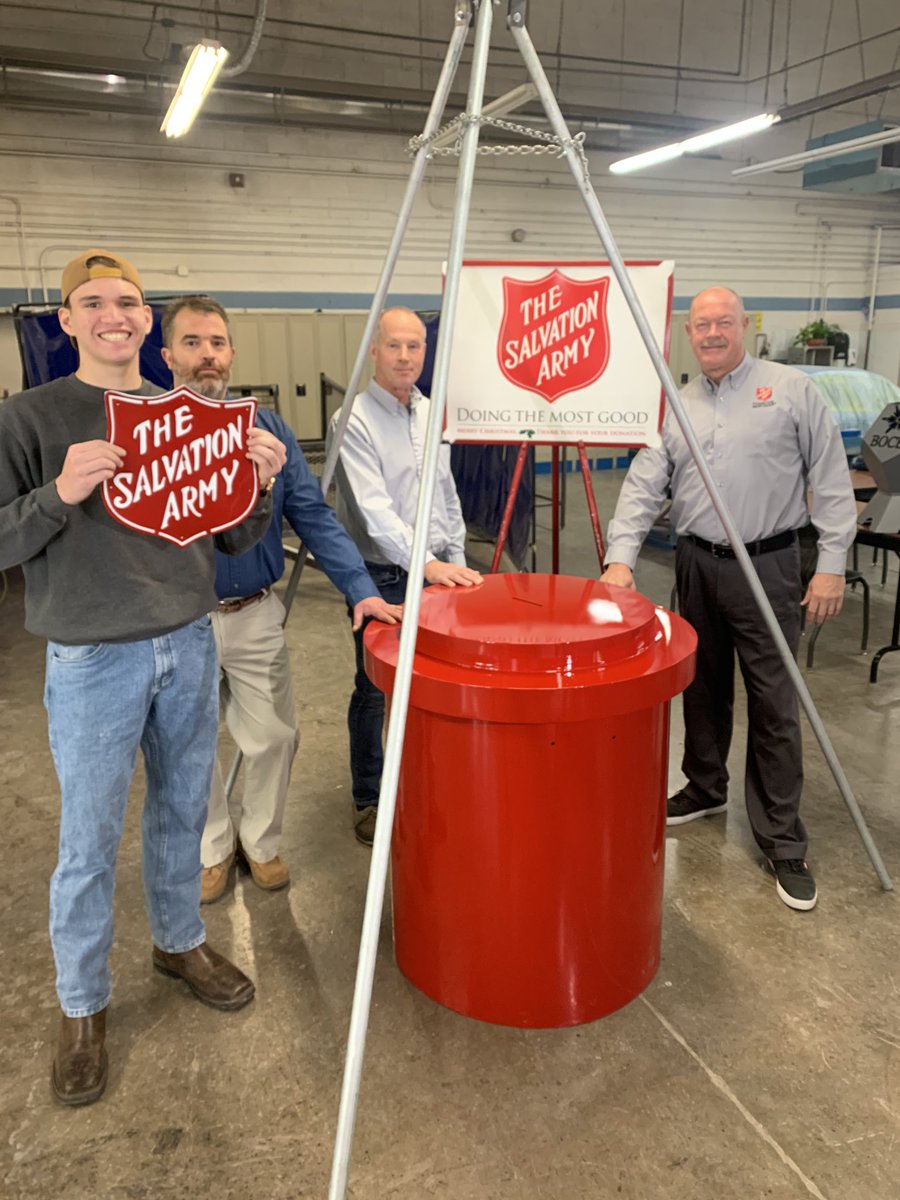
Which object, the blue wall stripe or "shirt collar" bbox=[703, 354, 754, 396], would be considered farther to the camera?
the blue wall stripe

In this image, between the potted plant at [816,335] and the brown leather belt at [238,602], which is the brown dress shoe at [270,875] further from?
the potted plant at [816,335]

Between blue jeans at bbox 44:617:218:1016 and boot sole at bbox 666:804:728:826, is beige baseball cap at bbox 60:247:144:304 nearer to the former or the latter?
blue jeans at bbox 44:617:218:1016

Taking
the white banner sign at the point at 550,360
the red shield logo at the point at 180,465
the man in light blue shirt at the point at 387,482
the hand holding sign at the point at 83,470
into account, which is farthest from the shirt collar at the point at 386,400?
the hand holding sign at the point at 83,470

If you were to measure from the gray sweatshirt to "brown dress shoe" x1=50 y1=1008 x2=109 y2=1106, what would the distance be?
2.78 ft

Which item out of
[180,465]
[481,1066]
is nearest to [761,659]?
[481,1066]

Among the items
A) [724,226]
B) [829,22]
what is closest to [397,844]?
[829,22]

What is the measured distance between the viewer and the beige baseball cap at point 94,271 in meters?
1.55

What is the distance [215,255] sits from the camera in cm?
880

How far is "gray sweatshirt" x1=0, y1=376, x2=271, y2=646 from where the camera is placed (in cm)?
152

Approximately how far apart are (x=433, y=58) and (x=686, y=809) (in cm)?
819

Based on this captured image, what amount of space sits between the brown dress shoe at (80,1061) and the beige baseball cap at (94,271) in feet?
4.84

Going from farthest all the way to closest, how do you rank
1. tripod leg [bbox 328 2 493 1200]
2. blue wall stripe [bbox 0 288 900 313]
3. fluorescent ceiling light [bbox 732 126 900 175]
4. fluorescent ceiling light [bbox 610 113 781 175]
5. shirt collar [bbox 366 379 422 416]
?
blue wall stripe [bbox 0 288 900 313], fluorescent ceiling light [bbox 610 113 781 175], fluorescent ceiling light [bbox 732 126 900 175], shirt collar [bbox 366 379 422 416], tripod leg [bbox 328 2 493 1200]

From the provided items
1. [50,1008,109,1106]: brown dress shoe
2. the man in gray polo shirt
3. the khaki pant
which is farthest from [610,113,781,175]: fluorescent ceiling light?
[50,1008,109,1106]: brown dress shoe

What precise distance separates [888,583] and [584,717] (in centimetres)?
485
